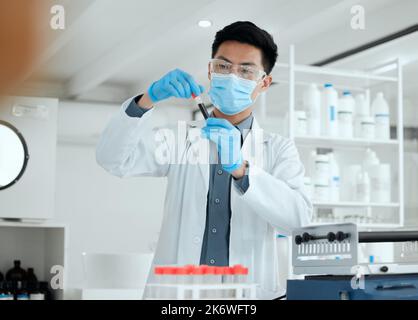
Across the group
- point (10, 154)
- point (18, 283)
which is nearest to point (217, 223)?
point (10, 154)

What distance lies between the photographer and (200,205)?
1.15 meters

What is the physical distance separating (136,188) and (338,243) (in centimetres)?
118

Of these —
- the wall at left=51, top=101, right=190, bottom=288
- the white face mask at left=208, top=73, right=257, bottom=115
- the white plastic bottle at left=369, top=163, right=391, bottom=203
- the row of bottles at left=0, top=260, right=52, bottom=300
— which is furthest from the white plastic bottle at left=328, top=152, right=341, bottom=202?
the white face mask at left=208, top=73, right=257, bottom=115

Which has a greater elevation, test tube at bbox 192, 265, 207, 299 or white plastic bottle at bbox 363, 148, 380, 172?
white plastic bottle at bbox 363, 148, 380, 172

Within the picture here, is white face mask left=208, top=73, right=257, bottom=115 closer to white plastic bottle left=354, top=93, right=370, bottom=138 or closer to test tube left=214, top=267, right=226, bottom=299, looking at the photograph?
test tube left=214, top=267, right=226, bottom=299

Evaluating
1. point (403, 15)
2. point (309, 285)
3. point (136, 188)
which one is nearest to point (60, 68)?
point (136, 188)

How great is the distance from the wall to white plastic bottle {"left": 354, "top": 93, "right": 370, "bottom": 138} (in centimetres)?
126

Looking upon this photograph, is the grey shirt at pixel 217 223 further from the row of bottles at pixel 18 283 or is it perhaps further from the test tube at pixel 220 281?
the row of bottles at pixel 18 283

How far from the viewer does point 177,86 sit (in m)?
Result: 1.02

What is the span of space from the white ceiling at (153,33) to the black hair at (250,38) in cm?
7

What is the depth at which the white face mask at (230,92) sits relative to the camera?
43.4 inches

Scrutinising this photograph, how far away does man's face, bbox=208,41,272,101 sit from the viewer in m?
1.17

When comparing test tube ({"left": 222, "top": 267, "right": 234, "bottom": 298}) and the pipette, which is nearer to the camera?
test tube ({"left": 222, "top": 267, "right": 234, "bottom": 298})

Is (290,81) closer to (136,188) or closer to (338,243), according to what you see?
(136,188)
